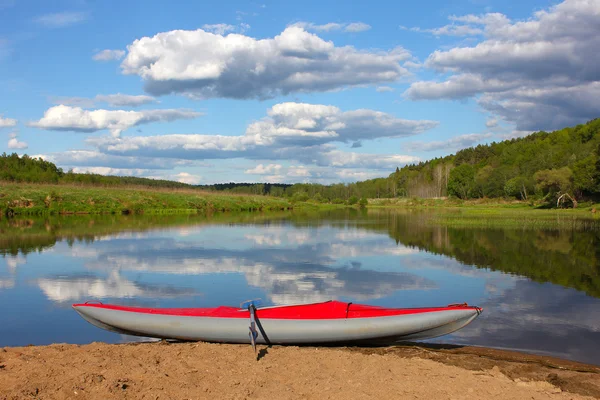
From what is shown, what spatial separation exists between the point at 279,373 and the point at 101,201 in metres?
54.6

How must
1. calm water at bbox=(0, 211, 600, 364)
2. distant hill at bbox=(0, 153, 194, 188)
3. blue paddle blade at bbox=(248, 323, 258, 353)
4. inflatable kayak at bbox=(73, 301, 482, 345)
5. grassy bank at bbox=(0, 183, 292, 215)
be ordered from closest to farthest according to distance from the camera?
blue paddle blade at bbox=(248, 323, 258, 353) → inflatable kayak at bbox=(73, 301, 482, 345) → calm water at bbox=(0, 211, 600, 364) → grassy bank at bbox=(0, 183, 292, 215) → distant hill at bbox=(0, 153, 194, 188)

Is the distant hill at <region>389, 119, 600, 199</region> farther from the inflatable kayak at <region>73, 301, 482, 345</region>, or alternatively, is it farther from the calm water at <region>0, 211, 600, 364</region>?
the inflatable kayak at <region>73, 301, 482, 345</region>

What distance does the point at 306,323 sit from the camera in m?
8.85

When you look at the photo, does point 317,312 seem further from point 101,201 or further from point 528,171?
point 528,171

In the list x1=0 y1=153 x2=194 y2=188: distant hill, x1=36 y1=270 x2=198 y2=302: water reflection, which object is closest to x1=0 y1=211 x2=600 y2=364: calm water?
x1=36 y1=270 x2=198 y2=302: water reflection

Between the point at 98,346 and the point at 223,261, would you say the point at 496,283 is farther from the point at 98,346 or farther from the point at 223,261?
the point at 98,346

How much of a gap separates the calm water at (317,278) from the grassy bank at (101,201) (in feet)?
75.7

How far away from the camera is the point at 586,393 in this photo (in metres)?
7.12

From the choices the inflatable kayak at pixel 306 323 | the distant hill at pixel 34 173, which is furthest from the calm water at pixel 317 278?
the distant hill at pixel 34 173

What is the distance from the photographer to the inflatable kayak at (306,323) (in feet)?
28.9

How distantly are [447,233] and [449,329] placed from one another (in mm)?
26849

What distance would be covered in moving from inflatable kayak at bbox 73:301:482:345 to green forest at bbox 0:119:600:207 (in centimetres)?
6697

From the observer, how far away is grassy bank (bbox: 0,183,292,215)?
50.8 meters

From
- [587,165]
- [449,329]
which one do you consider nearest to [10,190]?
[449,329]
